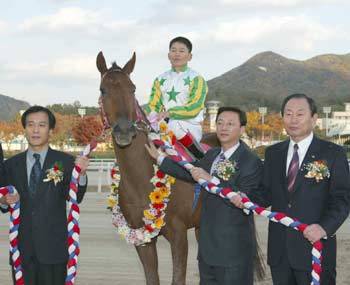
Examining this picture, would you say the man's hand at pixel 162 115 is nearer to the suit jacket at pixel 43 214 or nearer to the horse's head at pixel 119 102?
the horse's head at pixel 119 102

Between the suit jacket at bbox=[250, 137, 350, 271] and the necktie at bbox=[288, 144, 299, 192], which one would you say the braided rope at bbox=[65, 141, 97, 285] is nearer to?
the suit jacket at bbox=[250, 137, 350, 271]

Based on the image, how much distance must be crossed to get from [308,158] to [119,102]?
5.80ft

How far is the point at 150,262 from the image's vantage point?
17.1 feet

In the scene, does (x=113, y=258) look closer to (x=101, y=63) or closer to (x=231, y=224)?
(x=101, y=63)

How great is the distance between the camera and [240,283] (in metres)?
3.96

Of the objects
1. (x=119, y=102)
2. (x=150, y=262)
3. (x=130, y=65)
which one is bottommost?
(x=150, y=262)

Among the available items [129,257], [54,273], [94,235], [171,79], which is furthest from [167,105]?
[94,235]

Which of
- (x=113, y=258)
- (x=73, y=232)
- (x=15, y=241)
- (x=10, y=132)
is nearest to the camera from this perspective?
(x=15, y=241)

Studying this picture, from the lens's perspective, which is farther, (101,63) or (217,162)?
(101,63)

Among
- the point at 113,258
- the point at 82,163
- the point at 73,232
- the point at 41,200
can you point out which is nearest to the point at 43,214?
the point at 41,200

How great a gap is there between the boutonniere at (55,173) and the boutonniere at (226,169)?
1176 mm

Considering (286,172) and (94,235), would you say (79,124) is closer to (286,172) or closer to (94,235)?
(94,235)

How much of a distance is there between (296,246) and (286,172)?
52 cm

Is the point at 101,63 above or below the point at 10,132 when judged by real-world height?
above
